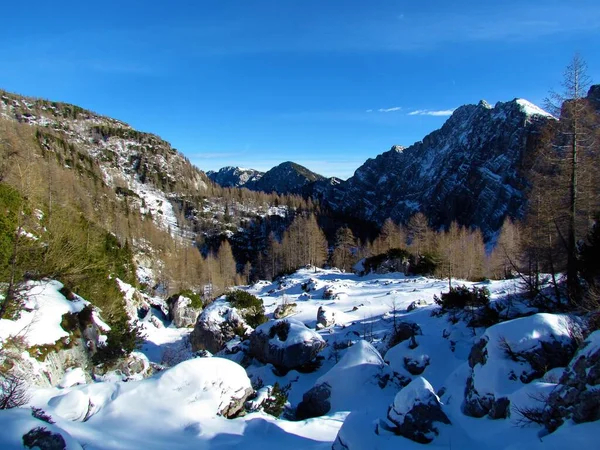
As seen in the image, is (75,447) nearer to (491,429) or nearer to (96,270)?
(491,429)

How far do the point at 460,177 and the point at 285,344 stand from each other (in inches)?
5495

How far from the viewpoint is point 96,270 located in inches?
853

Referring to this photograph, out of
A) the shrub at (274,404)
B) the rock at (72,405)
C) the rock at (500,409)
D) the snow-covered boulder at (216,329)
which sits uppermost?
the rock at (72,405)

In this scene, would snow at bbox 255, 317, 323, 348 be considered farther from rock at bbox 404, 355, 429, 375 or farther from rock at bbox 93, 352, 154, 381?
rock at bbox 93, 352, 154, 381

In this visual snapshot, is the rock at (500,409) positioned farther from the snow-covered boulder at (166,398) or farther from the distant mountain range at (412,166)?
the distant mountain range at (412,166)

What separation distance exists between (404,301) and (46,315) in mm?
26188

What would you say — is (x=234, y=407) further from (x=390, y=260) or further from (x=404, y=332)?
(x=390, y=260)

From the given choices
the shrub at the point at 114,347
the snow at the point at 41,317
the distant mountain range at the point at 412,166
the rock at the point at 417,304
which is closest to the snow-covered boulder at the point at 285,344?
the shrub at the point at 114,347

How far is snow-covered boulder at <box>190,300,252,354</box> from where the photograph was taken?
26.2m

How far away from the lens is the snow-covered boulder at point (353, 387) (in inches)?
499

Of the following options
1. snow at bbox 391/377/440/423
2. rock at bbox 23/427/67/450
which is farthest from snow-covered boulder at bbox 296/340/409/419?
rock at bbox 23/427/67/450

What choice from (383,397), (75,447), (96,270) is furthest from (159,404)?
(96,270)

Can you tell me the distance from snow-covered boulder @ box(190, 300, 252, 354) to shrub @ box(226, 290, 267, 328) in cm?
89

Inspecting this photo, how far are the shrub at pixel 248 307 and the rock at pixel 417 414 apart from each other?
69.3 feet
